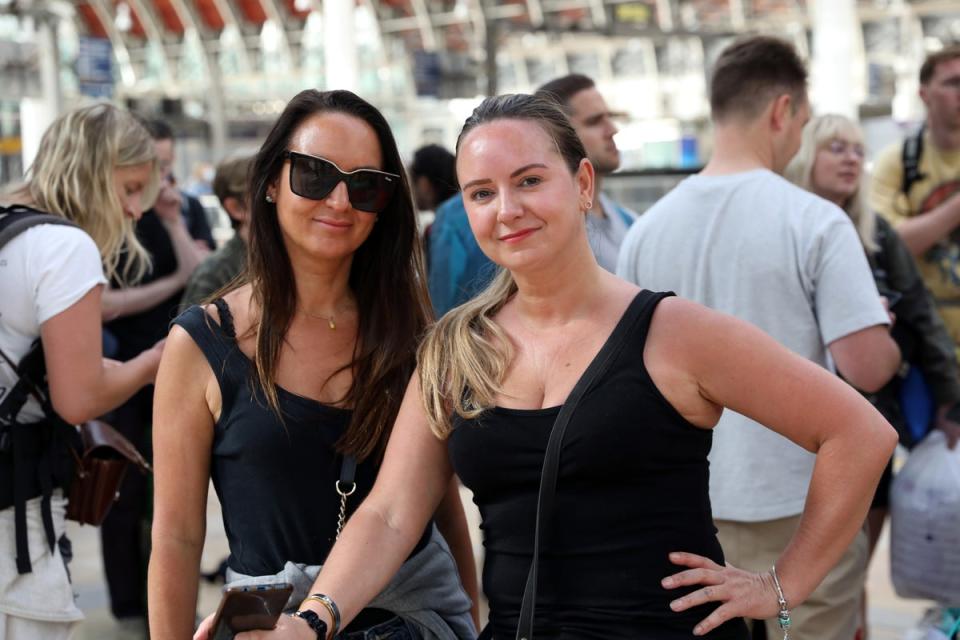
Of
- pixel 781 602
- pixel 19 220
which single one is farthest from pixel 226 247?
pixel 781 602

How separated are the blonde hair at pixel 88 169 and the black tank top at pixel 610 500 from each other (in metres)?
1.82

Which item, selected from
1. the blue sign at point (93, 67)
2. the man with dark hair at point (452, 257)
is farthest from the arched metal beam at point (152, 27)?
the man with dark hair at point (452, 257)

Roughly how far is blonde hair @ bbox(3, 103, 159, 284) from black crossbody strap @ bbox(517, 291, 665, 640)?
75.7 inches

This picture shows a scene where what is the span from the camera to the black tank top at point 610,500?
197 centimetres

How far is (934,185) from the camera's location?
469 centimetres

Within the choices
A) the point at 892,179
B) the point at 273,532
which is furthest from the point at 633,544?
the point at 892,179

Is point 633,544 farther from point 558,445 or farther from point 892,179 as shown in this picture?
point 892,179

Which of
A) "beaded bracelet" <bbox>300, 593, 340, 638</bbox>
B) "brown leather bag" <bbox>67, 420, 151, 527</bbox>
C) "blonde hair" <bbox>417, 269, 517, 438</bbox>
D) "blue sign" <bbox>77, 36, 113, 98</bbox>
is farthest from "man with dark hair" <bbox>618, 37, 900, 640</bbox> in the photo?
"blue sign" <bbox>77, 36, 113, 98</bbox>

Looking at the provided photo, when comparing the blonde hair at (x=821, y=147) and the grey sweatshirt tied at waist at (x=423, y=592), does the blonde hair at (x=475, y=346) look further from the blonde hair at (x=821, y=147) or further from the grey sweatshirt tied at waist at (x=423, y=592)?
the blonde hair at (x=821, y=147)

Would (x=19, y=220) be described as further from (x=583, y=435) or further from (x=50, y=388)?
(x=583, y=435)

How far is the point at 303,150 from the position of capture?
2391 millimetres

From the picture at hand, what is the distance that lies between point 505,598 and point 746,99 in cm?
190

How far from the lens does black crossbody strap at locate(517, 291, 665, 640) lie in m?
1.95

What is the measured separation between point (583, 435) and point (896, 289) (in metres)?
2.40
